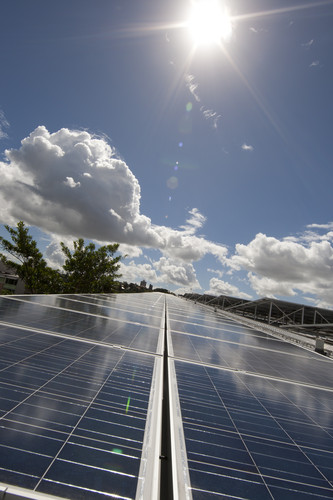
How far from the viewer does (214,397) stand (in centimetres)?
429

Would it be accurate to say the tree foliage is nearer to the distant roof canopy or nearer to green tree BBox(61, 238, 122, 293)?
green tree BBox(61, 238, 122, 293)

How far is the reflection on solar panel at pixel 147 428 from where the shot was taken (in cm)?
196

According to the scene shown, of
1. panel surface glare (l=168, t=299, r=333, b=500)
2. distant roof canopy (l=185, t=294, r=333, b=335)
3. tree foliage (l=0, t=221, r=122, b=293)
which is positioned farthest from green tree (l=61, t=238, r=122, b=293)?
panel surface glare (l=168, t=299, r=333, b=500)

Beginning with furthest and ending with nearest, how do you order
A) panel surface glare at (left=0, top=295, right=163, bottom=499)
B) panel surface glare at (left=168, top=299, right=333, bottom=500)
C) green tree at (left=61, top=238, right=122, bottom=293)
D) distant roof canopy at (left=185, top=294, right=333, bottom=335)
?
1. green tree at (left=61, top=238, right=122, bottom=293)
2. distant roof canopy at (left=185, top=294, right=333, bottom=335)
3. panel surface glare at (left=168, top=299, right=333, bottom=500)
4. panel surface glare at (left=0, top=295, right=163, bottom=499)

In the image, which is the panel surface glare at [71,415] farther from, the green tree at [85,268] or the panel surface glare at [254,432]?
the green tree at [85,268]

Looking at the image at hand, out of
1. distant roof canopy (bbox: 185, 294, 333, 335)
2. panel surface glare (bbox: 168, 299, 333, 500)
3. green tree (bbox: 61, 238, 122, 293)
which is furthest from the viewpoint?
green tree (bbox: 61, 238, 122, 293)

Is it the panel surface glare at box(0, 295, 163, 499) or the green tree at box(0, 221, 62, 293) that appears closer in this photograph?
the panel surface glare at box(0, 295, 163, 499)

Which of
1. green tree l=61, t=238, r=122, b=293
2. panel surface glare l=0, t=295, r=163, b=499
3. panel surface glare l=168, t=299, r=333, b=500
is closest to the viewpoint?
panel surface glare l=0, t=295, r=163, b=499

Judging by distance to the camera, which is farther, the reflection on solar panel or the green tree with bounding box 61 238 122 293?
the green tree with bounding box 61 238 122 293

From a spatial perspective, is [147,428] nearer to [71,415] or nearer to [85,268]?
[71,415]

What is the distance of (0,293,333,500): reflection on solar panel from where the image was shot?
77.0 inches

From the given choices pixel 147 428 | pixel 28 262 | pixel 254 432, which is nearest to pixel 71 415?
pixel 147 428

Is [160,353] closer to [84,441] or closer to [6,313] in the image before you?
[84,441]

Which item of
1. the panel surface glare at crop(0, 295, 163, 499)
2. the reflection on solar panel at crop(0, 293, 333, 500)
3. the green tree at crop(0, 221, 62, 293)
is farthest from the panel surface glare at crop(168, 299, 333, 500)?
the green tree at crop(0, 221, 62, 293)
